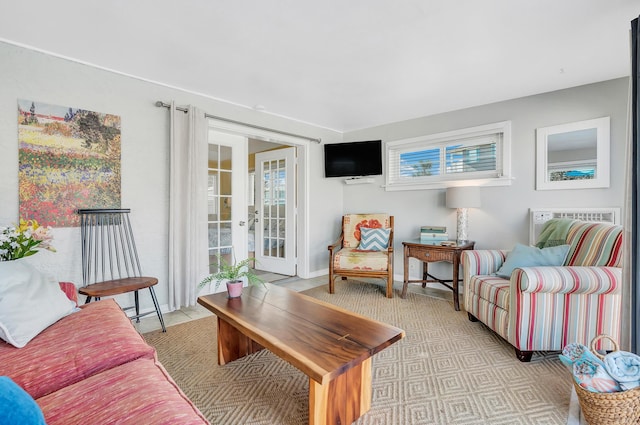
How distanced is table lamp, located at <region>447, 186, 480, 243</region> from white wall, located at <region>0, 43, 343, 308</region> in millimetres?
2502

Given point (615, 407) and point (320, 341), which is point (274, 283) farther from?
point (615, 407)

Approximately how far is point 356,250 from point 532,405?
2.44 metres

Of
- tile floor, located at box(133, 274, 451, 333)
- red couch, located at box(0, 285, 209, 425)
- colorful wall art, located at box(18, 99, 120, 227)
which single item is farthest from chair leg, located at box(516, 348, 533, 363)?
colorful wall art, located at box(18, 99, 120, 227)

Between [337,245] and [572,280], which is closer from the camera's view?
[572,280]

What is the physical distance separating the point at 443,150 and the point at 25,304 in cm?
399

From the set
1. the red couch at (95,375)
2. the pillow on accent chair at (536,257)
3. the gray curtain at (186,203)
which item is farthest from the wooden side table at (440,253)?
the red couch at (95,375)

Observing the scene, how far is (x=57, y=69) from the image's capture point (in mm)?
2340

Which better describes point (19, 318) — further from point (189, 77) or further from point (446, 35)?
point (446, 35)

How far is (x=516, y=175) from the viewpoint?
321 centimetres

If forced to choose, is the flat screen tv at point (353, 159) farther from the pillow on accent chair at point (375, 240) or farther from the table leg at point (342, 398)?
the table leg at point (342, 398)

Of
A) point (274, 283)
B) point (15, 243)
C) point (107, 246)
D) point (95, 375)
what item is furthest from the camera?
point (274, 283)

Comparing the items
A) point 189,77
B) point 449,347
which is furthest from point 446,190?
point 189,77

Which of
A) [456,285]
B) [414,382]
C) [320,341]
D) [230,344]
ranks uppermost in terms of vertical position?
[320,341]

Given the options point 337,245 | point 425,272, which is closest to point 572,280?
point 425,272
